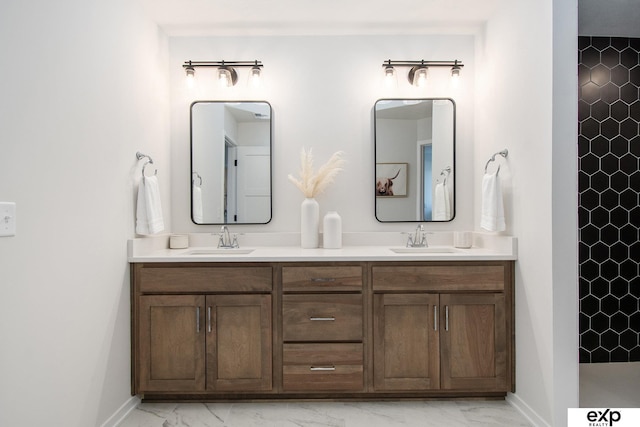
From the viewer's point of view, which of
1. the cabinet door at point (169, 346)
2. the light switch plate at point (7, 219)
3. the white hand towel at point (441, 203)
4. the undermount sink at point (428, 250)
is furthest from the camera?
the white hand towel at point (441, 203)

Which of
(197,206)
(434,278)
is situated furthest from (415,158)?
(197,206)

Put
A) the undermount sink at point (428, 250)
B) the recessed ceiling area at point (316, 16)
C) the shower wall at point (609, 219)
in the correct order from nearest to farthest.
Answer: the recessed ceiling area at point (316, 16)
the undermount sink at point (428, 250)
the shower wall at point (609, 219)

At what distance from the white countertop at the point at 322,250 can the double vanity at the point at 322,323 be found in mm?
12

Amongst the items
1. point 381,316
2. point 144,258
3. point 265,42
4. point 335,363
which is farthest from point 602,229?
point 144,258

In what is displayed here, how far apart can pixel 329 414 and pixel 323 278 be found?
725 mm

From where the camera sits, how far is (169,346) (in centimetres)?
215

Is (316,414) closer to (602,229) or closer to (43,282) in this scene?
(43,282)

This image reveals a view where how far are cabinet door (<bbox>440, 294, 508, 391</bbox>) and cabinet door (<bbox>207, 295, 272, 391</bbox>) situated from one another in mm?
994

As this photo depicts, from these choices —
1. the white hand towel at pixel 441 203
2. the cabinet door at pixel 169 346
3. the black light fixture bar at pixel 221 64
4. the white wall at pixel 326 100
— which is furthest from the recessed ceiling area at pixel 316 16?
the cabinet door at pixel 169 346

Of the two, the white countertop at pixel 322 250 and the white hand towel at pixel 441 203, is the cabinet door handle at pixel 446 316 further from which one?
the white hand towel at pixel 441 203

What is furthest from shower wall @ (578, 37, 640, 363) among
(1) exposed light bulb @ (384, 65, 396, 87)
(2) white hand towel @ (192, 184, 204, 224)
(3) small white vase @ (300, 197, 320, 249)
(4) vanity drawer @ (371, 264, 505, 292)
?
(2) white hand towel @ (192, 184, 204, 224)

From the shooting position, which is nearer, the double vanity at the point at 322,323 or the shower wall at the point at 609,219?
the double vanity at the point at 322,323

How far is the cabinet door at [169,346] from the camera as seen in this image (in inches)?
84.4

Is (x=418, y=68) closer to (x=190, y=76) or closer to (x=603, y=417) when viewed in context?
(x=190, y=76)
